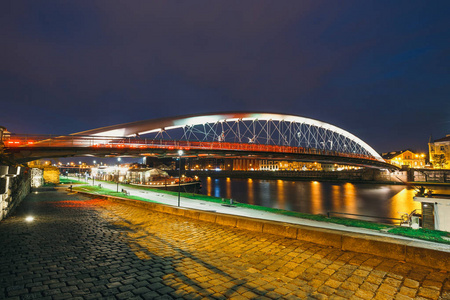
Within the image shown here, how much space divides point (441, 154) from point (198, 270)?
106 metres

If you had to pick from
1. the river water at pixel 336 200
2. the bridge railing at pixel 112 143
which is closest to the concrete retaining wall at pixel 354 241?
the river water at pixel 336 200

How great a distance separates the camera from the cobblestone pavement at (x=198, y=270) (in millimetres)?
3795

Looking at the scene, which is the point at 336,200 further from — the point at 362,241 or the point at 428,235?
the point at 362,241

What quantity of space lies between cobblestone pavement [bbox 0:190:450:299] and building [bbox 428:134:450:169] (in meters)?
101

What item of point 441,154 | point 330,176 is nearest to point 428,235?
point 330,176

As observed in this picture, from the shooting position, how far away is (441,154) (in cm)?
8250

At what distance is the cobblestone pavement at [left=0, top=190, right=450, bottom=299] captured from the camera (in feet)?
12.5

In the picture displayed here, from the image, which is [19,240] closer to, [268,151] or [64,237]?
[64,237]

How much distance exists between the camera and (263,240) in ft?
21.3

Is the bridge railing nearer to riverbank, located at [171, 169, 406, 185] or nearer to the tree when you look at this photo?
riverbank, located at [171, 169, 406, 185]

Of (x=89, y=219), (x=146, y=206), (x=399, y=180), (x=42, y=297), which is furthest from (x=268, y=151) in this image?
A: (x=399, y=180)

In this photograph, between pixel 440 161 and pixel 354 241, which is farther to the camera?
pixel 440 161

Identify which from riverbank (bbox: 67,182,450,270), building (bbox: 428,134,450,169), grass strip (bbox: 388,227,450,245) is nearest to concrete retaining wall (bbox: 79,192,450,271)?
riverbank (bbox: 67,182,450,270)

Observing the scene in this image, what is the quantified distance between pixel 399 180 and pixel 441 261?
93346mm
